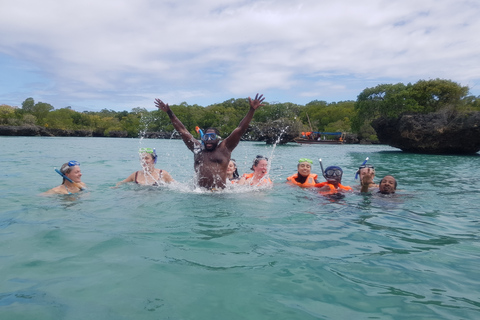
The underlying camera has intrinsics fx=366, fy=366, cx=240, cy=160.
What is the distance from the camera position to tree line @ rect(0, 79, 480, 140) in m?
29.9

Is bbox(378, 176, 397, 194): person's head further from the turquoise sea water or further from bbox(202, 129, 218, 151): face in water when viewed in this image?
bbox(202, 129, 218, 151): face in water

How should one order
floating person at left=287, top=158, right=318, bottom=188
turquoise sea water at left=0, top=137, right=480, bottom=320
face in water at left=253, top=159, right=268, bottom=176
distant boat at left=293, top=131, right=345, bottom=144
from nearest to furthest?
turquoise sea water at left=0, top=137, right=480, bottom=320, face in water at left=253, top=159, right=268, bottom=176, floating person at left=287, top=158, right=318, bottom=188, distant boat at left=293, top=131, right=345, bottom=144

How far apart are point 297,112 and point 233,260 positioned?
70.0 m

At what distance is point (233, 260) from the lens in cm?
337

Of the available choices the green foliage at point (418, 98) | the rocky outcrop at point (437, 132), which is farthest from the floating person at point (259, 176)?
the green foliage at point (418, 98)

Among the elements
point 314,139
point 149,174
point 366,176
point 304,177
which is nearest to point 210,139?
point 149,174

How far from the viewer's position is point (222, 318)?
2406mm

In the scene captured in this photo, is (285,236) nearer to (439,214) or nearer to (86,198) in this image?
(439,214)

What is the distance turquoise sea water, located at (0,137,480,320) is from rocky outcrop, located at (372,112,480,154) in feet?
75.2

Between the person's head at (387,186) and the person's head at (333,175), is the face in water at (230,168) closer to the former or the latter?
the person's head at (333,175)

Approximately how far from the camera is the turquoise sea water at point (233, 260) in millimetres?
2551

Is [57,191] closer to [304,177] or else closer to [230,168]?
[230,168]

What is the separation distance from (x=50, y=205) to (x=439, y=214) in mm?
5920

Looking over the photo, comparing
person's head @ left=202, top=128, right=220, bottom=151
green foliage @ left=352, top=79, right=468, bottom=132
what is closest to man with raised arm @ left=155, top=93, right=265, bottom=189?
person's head @ left=202, top=128, right=220, bottom=151
